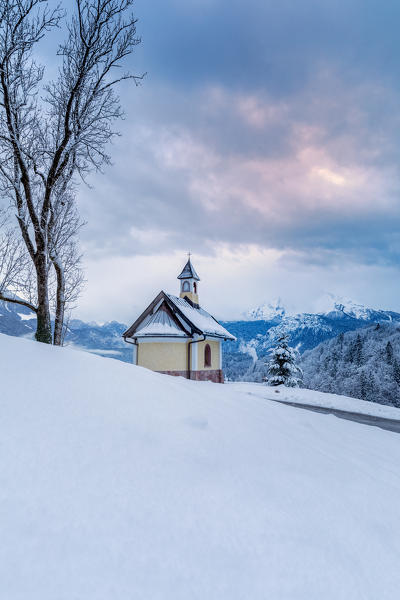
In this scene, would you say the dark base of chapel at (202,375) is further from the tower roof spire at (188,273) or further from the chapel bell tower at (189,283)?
the tower roof spire at (188,273)

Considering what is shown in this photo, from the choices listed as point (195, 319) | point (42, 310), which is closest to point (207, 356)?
point (195, 319)

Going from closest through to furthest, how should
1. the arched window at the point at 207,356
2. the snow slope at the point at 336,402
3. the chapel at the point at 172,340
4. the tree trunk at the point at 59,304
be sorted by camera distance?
the tree trunk at the point at 59,304
the snow slope at the point at 336,402
the chapel at the point at 172,340
the arched window at the point at 207,356

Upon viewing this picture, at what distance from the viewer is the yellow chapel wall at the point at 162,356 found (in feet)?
54.1

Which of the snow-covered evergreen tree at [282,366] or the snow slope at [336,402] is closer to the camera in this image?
the snow slope at [336,402]

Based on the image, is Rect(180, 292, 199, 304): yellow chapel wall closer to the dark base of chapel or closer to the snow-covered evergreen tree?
the dark base of chapel

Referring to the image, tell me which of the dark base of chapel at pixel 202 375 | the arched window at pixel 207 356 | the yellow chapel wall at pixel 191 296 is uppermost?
the yellow chapel wall at pixel 191 296

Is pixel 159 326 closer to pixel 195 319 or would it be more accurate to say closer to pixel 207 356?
pixel 195 319

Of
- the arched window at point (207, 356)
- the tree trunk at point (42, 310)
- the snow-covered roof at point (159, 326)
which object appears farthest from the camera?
the arched window at point (207, 356)

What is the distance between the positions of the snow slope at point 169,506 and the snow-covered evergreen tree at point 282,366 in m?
21.7

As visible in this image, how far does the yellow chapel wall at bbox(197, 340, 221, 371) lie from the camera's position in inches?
683

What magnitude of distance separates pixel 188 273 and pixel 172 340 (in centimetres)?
660

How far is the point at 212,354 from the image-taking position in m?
19.1

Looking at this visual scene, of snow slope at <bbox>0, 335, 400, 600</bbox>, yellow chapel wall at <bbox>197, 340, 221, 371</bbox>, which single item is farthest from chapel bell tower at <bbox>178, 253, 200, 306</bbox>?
snow slope at <bbox>0, 335, 400, 600</bbox>

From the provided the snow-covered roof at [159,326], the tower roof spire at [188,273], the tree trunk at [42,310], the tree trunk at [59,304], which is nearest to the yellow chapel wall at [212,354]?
the snow-covered roof at [159,326]
